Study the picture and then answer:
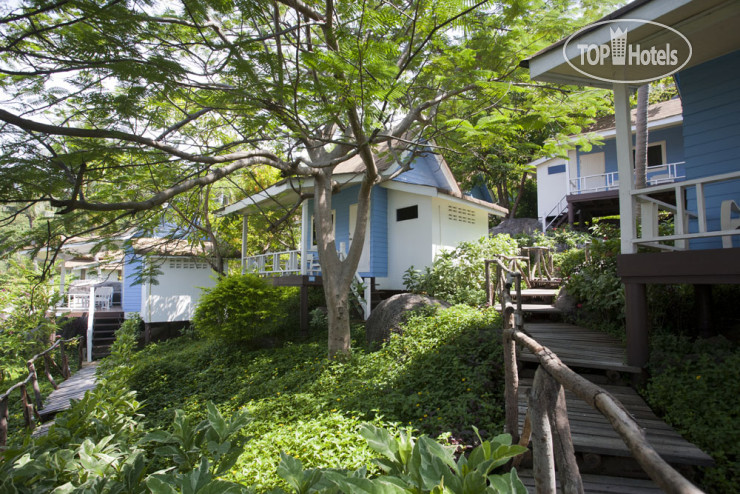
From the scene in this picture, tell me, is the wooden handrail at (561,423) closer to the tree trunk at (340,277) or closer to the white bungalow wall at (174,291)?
the tree trunk at (340,277)

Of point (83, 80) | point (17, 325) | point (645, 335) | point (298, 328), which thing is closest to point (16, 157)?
point (83, 80)

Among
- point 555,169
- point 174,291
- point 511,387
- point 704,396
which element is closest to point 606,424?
point 704,396

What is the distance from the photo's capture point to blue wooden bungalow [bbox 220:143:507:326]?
11961mm

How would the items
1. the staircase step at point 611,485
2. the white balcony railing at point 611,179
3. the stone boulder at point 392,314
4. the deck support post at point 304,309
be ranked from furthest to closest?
the white balcony railing at point 611,179 < the deck support post at point 304,309 < the stone boulder at point 392,314 < the staircase step at point 611,485

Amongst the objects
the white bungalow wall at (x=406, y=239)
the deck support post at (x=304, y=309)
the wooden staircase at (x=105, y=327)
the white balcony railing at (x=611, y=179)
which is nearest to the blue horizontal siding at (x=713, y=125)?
the white bungalow wall at (x=406, y=239)

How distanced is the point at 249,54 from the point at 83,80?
194 centimetres

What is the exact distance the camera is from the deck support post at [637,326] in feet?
16.4

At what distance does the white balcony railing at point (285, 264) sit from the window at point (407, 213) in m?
3.04

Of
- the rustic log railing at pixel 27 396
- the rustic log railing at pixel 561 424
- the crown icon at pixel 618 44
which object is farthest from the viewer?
the rustic log railing at pixel 27 396

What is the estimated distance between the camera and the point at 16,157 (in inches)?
154

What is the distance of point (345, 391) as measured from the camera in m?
6.42

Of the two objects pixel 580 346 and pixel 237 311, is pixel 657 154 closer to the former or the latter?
pixel 580 346

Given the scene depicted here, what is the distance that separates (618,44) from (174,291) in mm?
18571

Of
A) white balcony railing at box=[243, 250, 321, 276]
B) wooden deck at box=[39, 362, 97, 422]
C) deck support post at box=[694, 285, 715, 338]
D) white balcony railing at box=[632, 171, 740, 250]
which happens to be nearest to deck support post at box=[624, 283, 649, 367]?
white balcony railing at box=[632, 171, 740, 250]
